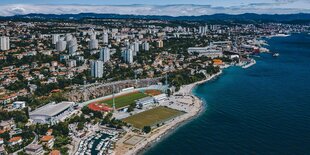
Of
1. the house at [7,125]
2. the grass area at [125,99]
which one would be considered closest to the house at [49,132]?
the house at [7,125]

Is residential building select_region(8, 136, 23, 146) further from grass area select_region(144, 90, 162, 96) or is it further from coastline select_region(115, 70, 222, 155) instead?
grass area select_region(144, 90, 162, 96)

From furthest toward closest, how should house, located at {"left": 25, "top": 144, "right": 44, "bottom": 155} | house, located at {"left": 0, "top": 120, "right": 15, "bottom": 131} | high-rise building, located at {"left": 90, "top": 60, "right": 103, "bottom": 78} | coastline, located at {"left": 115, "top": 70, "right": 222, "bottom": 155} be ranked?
high-rise building, located at {"left": 90, "top": 60, "right": 103, "bottom": 78}
house, located at {"left": 0, "top": 120, "right": 15, "bottom": 131}
coastline, located at {"left": 115, "top": 70, "right": 222, "bottom": 155}
house, located at {"left": 25, "top": 144, "right": 44, "bottom": 155}

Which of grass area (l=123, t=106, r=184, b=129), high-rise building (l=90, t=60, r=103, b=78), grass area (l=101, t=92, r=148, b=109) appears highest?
high-rise building (l=90, t=60, r=103, b=78)

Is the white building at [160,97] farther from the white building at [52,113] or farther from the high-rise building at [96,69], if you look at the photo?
the high-rise building at [96,69]

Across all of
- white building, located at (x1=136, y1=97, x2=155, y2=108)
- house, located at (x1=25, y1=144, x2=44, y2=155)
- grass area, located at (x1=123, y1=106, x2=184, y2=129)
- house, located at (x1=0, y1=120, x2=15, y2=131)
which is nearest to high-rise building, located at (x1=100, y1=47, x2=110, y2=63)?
white building, located at (x1=136, y1=97, x2=155, y2=108)

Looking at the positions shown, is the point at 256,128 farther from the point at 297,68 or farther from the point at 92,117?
the point at 297,68

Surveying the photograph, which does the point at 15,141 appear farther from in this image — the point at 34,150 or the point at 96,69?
the point at 96,69

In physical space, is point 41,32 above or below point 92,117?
above

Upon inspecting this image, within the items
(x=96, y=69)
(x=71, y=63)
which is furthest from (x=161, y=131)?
(x=71, y=63)

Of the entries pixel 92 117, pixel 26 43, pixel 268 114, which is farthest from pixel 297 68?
pixel 26 43
